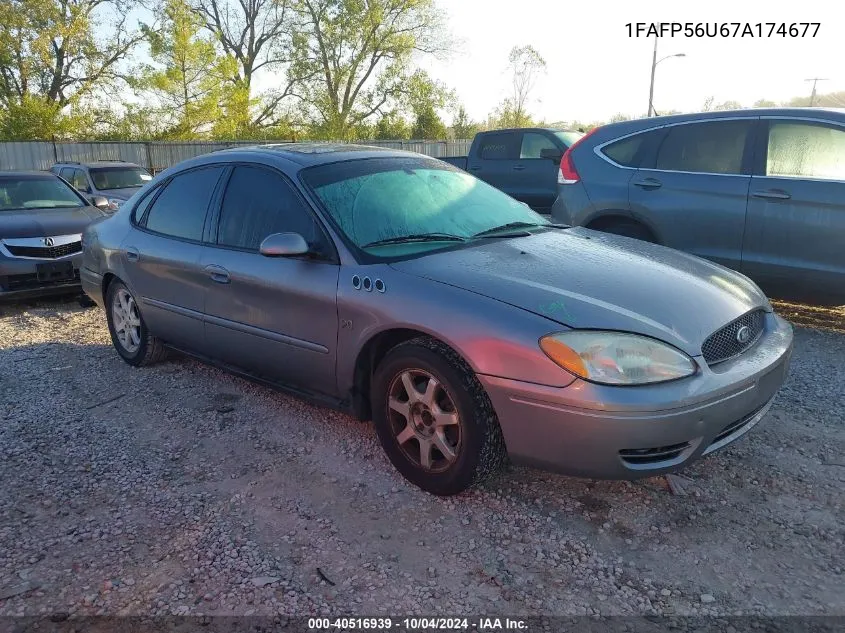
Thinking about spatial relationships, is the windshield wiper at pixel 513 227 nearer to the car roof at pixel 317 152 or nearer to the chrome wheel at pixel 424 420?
the car roof at pixel 317 152

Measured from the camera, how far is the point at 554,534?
9.07ft

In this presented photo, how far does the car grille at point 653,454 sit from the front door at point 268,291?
149 centimetres

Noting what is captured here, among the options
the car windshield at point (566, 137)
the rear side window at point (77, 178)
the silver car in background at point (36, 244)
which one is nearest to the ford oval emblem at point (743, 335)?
the silver car in background at point (36, 244)

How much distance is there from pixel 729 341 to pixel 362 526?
1790 millimetres

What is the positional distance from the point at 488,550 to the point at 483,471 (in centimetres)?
33

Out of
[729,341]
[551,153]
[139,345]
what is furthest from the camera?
[551,153]

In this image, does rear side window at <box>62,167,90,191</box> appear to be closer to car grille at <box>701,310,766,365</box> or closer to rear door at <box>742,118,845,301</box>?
rear door at <box>742,118,845,301</box>

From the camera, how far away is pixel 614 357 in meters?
2.58

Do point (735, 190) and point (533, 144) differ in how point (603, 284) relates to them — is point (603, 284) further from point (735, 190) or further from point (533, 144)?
point (533, 144)

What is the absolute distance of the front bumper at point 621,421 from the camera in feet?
8.30

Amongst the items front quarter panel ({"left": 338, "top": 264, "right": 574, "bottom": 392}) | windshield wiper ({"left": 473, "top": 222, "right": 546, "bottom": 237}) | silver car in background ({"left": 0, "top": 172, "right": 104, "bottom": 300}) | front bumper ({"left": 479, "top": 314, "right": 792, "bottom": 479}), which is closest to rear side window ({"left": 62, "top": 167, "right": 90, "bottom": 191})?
silver car in background ({"left": 0, "top": 172, "right": 104, "bottom": 300})

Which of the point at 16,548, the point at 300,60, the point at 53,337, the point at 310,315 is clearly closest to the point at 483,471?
the point at 310,315

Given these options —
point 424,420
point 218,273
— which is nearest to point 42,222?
point 218,273

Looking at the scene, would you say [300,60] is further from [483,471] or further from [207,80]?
[483,471]
